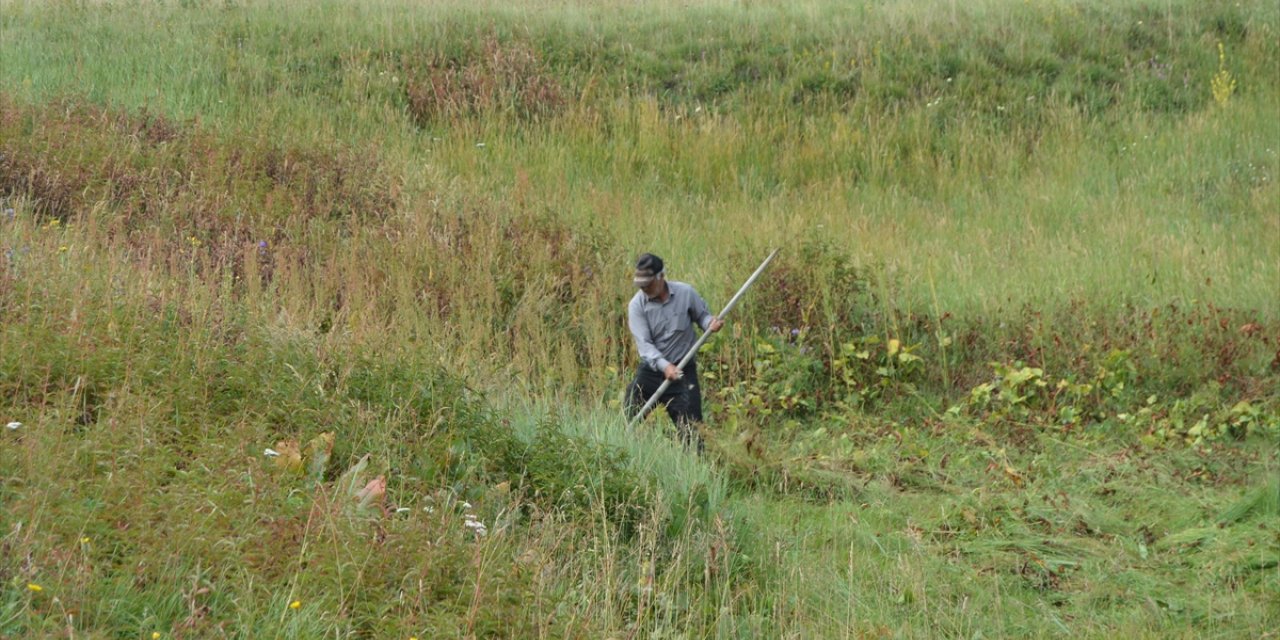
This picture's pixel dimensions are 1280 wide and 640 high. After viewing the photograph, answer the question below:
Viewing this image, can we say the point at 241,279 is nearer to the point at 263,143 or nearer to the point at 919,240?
the point at 263,143

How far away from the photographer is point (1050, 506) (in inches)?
306

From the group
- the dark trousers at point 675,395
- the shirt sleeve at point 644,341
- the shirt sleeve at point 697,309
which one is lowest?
the dark trousers at point 675,395

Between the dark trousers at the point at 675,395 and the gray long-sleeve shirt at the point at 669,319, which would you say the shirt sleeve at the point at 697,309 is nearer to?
the gray long-sleeve shirt at the point at 669,319

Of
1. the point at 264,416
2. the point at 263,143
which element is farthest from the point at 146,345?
the point at 263,143

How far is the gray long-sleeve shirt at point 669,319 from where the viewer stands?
8750mm

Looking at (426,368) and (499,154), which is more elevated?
(426,368)

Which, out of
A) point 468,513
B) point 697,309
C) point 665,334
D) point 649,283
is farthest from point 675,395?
point 468,513

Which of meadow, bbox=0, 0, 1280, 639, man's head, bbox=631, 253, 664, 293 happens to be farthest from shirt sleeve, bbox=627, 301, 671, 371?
meadow, bbox=0, 0, 1280, 639

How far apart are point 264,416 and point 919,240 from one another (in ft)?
27.1

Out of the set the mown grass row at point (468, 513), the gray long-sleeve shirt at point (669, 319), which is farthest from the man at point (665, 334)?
the mown grass row at point (468, 513)

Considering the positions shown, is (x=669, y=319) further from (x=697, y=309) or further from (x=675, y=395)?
(x=675, y=395)

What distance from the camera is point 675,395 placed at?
8.71 m

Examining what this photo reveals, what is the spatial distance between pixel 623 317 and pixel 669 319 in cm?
220

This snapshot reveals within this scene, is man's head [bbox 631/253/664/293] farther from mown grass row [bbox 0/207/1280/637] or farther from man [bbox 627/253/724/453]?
mown grass row [bbox 0/207/1280/637]
